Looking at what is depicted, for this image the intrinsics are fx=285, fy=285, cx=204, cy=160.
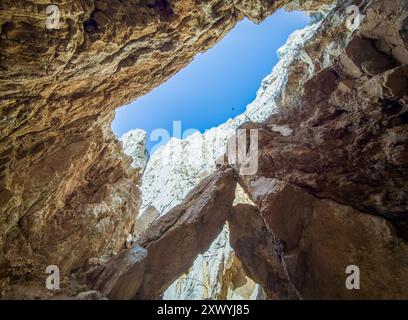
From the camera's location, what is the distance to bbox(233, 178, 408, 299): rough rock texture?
986 centimetres

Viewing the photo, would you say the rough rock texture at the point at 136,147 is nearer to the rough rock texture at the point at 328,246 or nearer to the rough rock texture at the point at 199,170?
the rough rock texture at the point at 199,170

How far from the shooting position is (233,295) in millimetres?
30016

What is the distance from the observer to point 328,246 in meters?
11.1

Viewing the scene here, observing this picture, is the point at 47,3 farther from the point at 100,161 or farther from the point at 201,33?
the point at 100,161

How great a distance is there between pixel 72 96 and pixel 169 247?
8.25 meters
